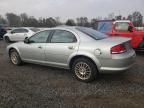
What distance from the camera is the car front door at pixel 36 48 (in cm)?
647

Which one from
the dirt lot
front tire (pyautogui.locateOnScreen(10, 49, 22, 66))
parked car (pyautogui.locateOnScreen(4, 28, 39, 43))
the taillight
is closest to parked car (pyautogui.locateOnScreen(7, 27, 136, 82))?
the taillight

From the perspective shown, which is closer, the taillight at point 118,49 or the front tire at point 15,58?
the taillight at point 118,49

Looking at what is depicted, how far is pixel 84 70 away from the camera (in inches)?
217

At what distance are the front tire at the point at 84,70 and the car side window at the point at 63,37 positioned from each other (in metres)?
0.65

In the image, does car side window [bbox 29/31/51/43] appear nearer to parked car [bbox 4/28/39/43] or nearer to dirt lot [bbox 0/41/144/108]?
dirt lot [bbox 0/41/144/108]

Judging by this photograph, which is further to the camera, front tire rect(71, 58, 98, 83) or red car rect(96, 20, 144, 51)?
red car rect(96, 20, 144, 51)

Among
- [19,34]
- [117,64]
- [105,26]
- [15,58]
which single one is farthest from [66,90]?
[19,34]

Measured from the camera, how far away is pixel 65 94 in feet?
15.3

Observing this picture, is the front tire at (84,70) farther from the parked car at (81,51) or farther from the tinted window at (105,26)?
the tinted window at (105,26)

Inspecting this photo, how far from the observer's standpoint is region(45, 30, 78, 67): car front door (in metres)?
5.70

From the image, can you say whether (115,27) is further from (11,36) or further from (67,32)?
(11,36)

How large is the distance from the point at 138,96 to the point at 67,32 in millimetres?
2711

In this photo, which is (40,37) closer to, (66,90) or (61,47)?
(61,47)

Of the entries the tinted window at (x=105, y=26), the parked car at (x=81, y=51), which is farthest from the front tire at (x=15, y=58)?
the tinted window at (x=105, y=26)
